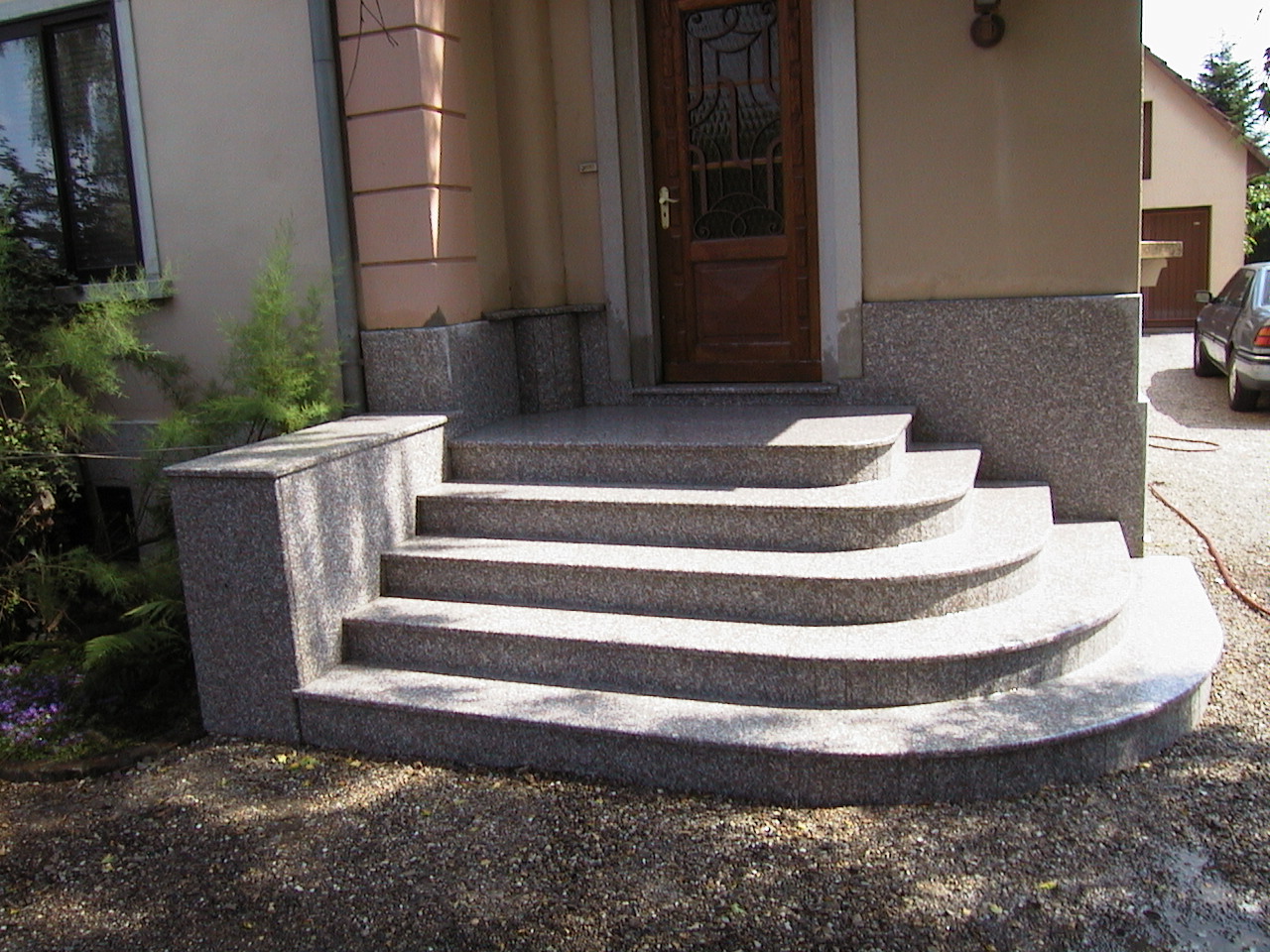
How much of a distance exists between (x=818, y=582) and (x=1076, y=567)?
4.65 feet

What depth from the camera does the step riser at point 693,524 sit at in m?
4.58

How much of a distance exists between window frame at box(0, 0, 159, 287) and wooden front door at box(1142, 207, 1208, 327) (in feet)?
72.7

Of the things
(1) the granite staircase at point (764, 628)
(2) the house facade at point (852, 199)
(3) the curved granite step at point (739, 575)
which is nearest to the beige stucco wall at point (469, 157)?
(2) the house facade at point (852, 199)

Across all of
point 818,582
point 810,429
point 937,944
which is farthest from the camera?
point 810,429

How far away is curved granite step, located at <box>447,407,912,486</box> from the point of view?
4.98 m

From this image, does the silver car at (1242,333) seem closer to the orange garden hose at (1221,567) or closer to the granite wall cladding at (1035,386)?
the orange garden hose at (1221,567)

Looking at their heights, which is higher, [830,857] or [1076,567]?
[1076,567]

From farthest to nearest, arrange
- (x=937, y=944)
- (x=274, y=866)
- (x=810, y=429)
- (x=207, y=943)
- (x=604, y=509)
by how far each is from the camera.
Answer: (x=810, y=429)
(x=604, y=509)
(x=274, y=866)
(x=207, y=943)
(x=937, y=944)

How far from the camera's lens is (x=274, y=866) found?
3.59 m

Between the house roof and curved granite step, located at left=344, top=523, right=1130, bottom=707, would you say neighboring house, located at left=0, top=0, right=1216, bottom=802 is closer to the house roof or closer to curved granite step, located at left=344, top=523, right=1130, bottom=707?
curved granite step, located at left=344, top=523, right=1130, bottom=707

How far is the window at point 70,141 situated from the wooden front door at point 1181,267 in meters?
22.2

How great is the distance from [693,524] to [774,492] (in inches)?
15.3

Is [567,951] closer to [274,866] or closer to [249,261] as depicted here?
[274,866]

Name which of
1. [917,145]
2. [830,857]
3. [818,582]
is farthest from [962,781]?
[917,145]
